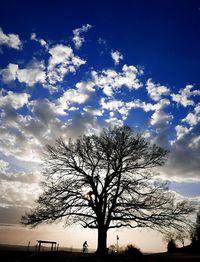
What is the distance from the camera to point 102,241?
938 inches

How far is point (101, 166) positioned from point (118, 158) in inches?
72.7

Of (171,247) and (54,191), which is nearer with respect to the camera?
(54,191)

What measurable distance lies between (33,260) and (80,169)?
9.45 metres

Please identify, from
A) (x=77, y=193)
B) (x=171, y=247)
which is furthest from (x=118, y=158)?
(x=171, y=247)

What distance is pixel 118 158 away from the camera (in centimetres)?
2581

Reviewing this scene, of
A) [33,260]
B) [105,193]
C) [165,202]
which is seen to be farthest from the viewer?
[105,193]

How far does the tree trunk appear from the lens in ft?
75.7

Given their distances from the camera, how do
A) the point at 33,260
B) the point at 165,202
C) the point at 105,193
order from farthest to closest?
the point at 105,193 < the point at 165,202 < the point at 33,260

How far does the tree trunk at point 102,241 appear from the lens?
23.1 metres

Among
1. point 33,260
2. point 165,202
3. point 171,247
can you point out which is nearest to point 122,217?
point 165,202

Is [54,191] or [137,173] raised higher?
[137,173]

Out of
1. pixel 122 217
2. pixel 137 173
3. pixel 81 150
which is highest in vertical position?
pixel 81 150

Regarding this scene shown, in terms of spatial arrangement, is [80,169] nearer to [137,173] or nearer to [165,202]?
[137,173]

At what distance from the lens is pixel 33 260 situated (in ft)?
62.0
